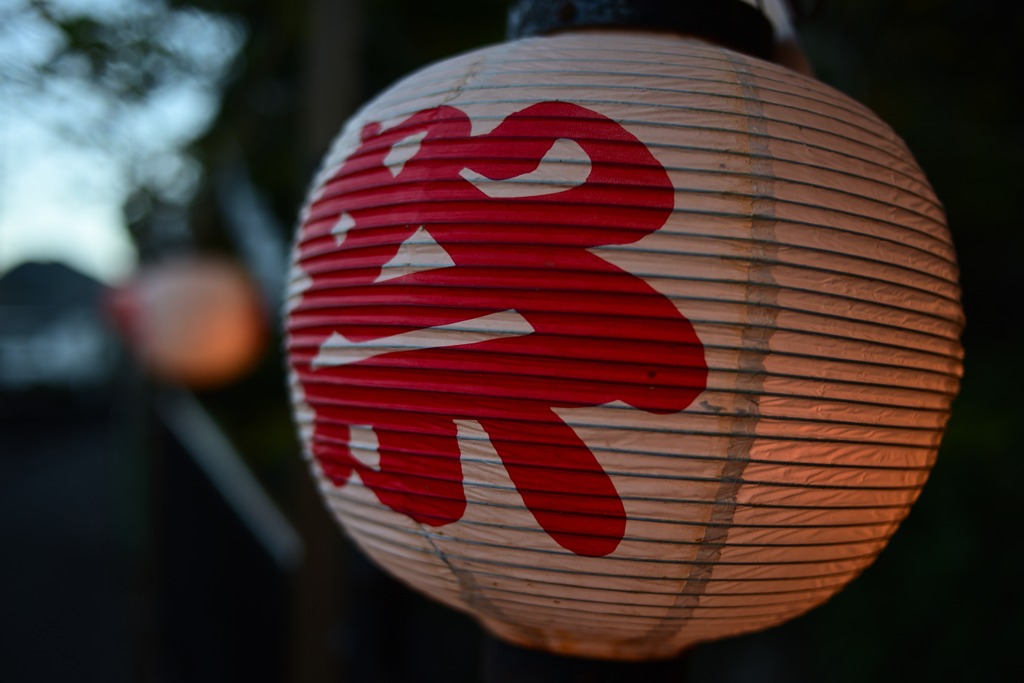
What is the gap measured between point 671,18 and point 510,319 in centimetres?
44

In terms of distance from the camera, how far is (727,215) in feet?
2.02

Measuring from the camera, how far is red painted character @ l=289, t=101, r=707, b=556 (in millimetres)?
605

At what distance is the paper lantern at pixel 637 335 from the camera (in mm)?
608

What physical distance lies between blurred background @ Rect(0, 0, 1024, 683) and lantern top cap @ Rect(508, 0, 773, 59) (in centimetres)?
28

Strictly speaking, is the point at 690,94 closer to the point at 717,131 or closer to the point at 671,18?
the point at 717,131

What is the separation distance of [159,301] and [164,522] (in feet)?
5.17

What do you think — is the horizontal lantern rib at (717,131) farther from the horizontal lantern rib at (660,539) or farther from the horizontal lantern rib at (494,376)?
the horizontal lantern rib at (660,539)

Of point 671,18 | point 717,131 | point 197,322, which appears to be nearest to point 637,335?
point 717,131

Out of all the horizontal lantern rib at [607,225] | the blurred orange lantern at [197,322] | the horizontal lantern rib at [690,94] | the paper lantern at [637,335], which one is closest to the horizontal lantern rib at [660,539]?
the paper lantern at [637,335]

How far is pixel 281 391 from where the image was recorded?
5.80 metres

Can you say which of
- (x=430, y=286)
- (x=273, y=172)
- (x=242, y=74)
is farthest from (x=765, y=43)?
(x=273, y=172)

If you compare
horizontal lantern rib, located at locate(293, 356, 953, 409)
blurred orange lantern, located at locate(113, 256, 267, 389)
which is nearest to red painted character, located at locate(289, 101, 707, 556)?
horizontal lantern rib, located at locate(293, 356, 953, 409)

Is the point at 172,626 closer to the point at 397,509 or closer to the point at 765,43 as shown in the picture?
the point at 397,509

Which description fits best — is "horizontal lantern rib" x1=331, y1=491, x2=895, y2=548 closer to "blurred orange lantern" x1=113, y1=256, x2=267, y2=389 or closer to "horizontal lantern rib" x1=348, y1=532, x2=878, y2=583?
"horizontal lantern rib" x1=348, y1=532, x2=878, y2=583
